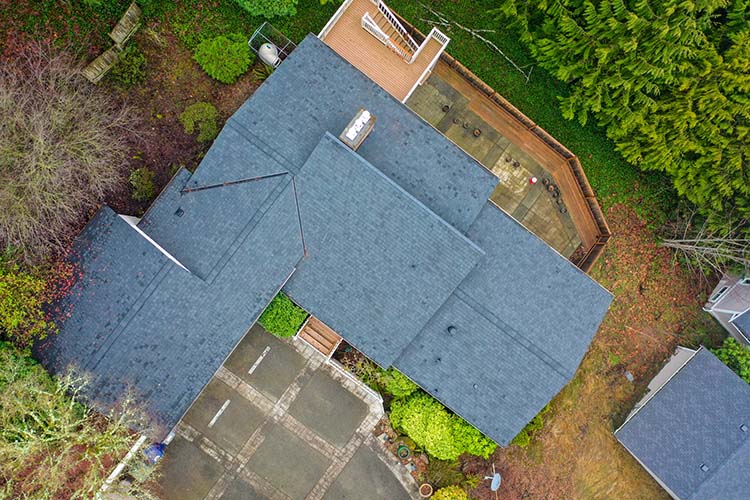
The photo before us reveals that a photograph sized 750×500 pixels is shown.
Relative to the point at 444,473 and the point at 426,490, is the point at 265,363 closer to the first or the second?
the point at 426,490

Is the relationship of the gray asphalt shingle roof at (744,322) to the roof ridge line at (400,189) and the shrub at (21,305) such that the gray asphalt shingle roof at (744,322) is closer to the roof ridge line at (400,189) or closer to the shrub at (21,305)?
the roof ridge line at (400,189)

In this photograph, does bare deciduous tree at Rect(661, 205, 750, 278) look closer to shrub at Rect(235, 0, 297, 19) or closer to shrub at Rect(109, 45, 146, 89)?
shrub at Rect(235, 0, 297, 19)

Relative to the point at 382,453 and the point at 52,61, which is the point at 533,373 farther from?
the point at 52,61

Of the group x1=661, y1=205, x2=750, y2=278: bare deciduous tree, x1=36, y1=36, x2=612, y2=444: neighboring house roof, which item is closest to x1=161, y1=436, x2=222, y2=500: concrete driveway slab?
x1=36, y1=36, x2=612, y2=444: neighboring house roof

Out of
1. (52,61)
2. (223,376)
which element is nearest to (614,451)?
(223,376)

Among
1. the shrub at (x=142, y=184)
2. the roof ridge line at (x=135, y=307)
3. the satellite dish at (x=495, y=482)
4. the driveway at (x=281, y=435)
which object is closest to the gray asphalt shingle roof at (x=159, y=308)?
the roof ridge line at (x=135, y=307)
